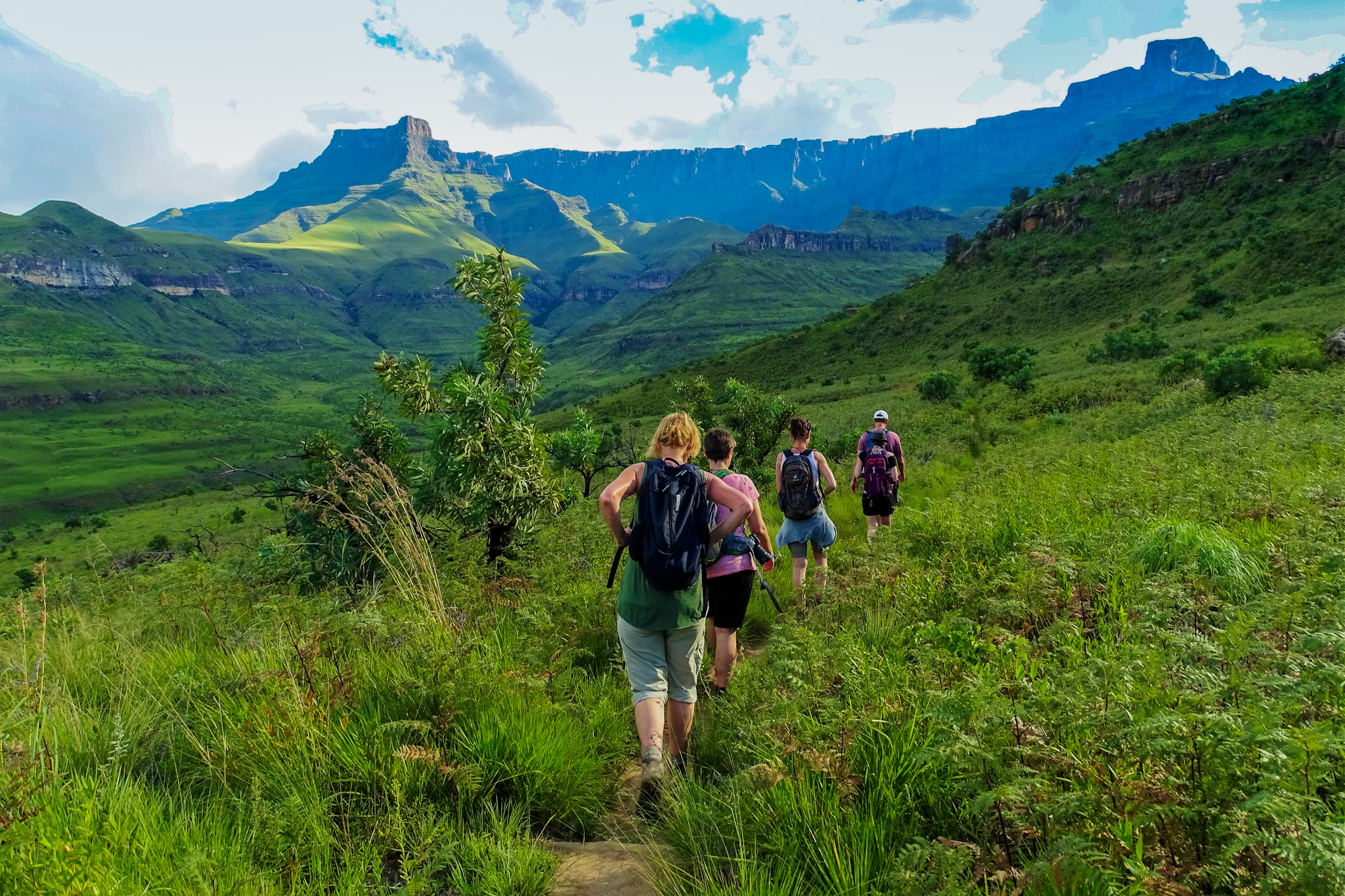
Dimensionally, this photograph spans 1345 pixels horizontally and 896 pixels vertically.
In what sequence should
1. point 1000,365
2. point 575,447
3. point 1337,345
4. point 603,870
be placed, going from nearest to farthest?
point 603,870, point 575,447, point 1337,345, point 1000,365

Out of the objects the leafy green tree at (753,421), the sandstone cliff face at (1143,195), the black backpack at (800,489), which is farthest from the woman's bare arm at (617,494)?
the sandstone cliff face at (1143,195)

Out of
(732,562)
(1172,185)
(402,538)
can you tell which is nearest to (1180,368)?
(732,562)

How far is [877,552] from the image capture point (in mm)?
6113

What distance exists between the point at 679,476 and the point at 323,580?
7.59 meters

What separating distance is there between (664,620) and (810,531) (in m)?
3.17

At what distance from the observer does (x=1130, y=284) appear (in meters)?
54.2

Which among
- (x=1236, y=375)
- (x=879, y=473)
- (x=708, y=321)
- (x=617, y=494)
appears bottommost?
(x=879, y=473)

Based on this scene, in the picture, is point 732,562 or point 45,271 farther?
point 45,271


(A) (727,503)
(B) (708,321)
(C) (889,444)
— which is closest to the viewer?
(A) (727,503)

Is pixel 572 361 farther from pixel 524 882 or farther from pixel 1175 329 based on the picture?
pixel 524 882

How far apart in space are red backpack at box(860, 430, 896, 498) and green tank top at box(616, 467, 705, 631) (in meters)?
4.94

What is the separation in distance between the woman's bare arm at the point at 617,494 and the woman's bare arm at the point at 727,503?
433 mm

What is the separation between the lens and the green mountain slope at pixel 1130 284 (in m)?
32.3

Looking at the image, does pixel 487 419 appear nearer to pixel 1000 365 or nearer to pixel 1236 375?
pixel 1236 375
